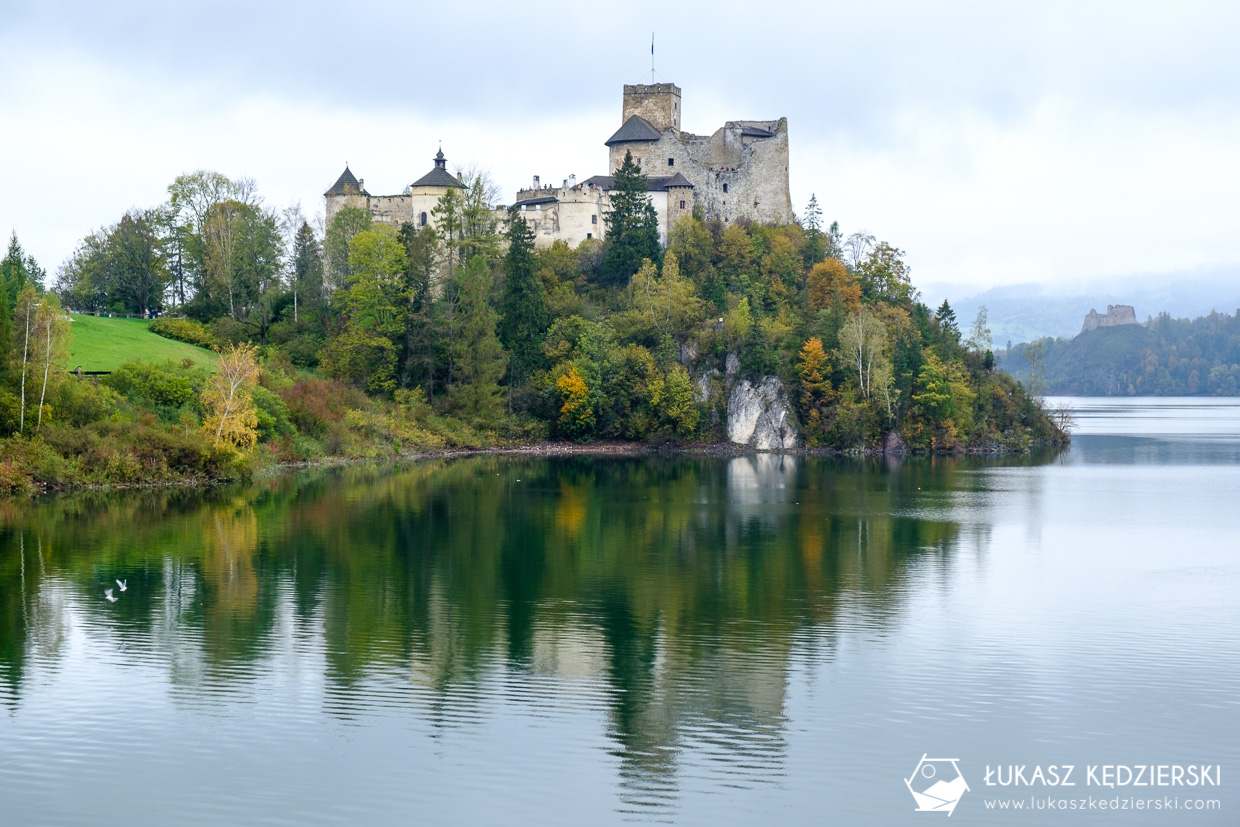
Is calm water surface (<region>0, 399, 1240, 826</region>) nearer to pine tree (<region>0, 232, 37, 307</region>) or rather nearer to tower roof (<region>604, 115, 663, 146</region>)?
pine tree (<region>0, 232, 37, 307</region>)

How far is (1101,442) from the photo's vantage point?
284 feet

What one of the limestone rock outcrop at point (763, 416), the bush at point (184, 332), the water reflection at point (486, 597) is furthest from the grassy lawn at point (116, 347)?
the limestone rock outcrop at point (763, 416)

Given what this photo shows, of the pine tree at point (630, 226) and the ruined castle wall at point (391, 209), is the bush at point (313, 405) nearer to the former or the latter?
the ruined castle wall at point (391, 209)

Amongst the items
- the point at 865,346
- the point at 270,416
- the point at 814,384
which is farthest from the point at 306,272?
the point at 865,346

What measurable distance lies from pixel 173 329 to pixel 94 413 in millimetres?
23010

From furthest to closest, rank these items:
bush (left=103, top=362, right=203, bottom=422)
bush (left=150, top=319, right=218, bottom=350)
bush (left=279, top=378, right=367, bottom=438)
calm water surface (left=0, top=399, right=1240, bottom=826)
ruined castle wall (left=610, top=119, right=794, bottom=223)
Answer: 1. ruined castle wall (left=610, top=119, right=794, bottom=223)
2. bush (left=150, top=319, right=218, bottom=350)
3. bush (left=279, top=378, right=367, bottom=438)
4. bush (left=103, top=362, right=203, bottom=422)
5. calm water surface (left=0, top=399, right=1240, bottom=826)

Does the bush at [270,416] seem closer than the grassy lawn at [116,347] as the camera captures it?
Yes

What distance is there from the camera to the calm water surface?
15.0m

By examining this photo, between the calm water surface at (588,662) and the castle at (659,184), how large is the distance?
41251 mm

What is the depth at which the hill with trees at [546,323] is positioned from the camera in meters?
69.4

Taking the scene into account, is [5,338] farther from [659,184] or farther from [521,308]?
[659,184]

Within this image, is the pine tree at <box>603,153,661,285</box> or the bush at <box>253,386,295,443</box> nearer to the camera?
the bush at <box>253,386,295,443</box>

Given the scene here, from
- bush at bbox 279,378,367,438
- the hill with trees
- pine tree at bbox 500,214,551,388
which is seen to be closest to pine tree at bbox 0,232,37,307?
the hill with trees

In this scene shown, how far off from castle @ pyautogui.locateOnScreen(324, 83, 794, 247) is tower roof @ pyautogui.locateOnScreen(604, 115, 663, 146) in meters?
0.07
